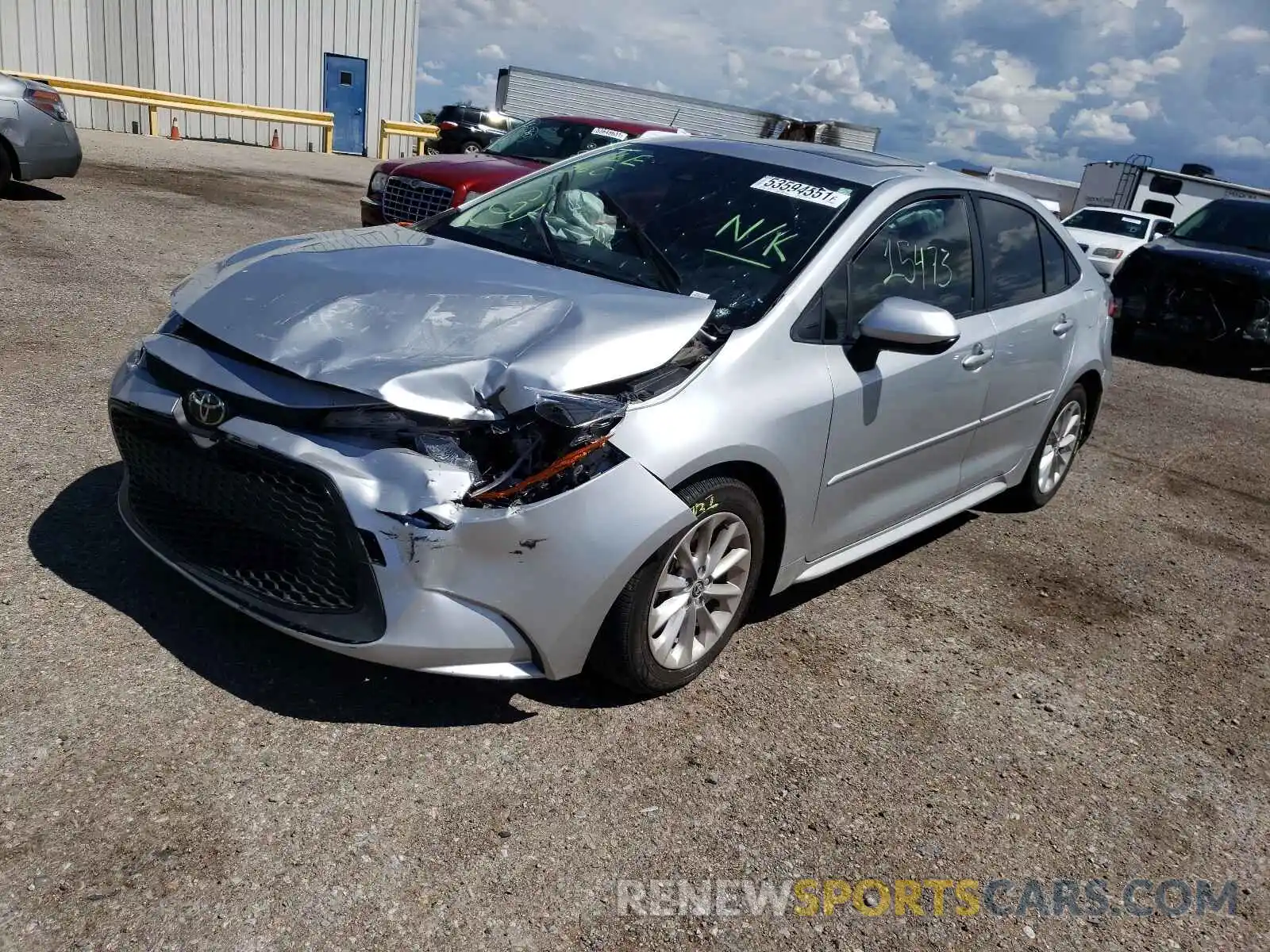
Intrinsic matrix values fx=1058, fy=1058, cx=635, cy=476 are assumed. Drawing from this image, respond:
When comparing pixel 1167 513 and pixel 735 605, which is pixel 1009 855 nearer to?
pixel 735 605

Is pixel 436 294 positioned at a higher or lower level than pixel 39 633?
higher

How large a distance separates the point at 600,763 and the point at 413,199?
275 inches

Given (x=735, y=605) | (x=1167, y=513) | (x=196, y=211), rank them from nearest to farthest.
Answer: (x=735, y=605) → (x=1167, y=513) → (x=196, y=211)

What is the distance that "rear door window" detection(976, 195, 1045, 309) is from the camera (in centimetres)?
448

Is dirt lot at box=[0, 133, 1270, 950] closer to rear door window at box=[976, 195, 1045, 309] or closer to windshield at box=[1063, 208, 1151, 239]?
rear door window at box=[976, 195, 1045, 309]

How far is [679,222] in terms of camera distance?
3.83m

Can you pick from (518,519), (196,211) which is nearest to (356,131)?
(196,211)

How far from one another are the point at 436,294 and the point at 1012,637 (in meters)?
2.60

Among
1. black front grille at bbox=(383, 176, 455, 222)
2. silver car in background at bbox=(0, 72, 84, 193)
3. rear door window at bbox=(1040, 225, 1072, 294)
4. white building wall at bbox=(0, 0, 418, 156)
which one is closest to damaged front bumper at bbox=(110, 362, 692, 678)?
rear door window at bbox=(1040, 225, 1072, 294)

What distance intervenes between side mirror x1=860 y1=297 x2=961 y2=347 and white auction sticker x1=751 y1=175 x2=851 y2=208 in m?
0.53

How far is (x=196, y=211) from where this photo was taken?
11.5 metres

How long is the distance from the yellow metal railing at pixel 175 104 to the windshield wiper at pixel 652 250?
1958 cm

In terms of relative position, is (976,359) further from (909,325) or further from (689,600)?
(689,600)

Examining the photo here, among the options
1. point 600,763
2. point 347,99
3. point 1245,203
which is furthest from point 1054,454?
point 347,99
